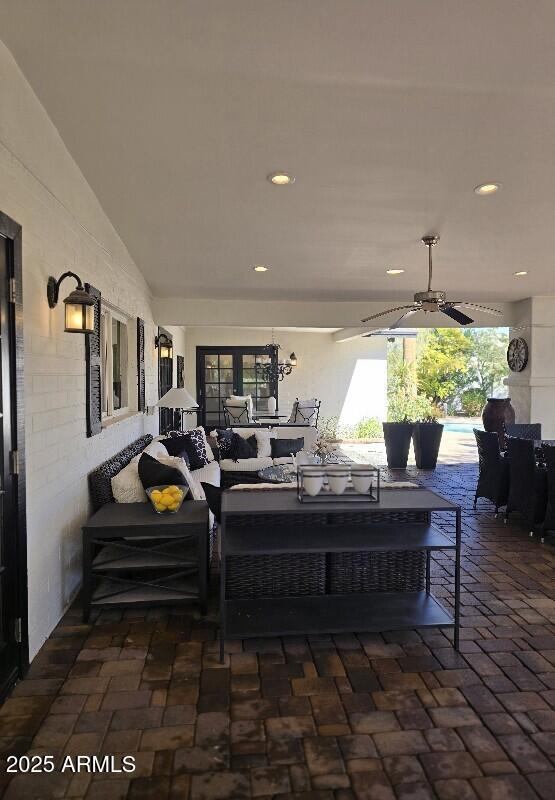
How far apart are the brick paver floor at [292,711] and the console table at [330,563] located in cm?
13

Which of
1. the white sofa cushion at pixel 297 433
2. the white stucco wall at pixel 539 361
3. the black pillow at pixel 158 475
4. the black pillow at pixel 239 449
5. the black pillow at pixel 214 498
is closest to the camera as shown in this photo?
the black pillow at pixel 158 475

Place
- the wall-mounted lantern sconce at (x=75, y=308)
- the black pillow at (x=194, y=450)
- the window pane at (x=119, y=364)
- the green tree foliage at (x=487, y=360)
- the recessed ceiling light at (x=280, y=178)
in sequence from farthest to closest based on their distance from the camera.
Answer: the green tree foliage at (x=487, y=360) → the black pillow at (x=194, y=450) → the window pane at (x=119, y=364) → the recessed ceiling light at (x=280, y=178) → the wall-mounted lantern sconce at (x=75, y=308)

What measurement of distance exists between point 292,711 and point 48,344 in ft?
7.11

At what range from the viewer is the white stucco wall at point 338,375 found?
12992mm

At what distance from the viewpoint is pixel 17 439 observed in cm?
238

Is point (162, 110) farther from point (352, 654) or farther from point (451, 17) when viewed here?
point (352, 654)

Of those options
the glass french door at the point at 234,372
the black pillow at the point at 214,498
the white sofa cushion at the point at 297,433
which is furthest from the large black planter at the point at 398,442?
the black pillow at the point at 214,498

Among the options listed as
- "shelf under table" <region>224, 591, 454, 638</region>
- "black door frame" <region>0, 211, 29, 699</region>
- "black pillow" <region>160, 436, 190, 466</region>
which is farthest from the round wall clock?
"black door frame" <region>0, 211, 29, 699</region>

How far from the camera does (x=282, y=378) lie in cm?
Answer: 1281

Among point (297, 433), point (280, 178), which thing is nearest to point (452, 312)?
point (280, 178)

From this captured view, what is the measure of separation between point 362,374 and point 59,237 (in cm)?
1069

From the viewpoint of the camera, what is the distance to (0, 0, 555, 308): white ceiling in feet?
6.20

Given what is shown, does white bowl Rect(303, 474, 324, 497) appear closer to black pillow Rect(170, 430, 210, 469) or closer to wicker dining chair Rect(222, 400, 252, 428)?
black pillow Rect(170, 430, 210, 469)

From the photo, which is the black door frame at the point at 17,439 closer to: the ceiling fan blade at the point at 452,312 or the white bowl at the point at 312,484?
the white bowl at the point at 312,484
